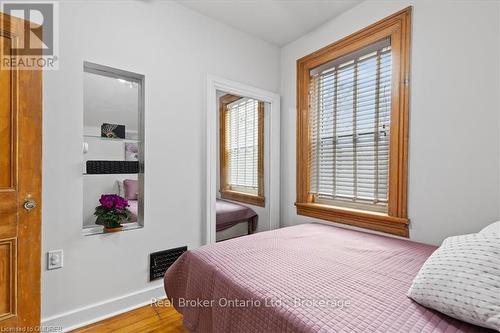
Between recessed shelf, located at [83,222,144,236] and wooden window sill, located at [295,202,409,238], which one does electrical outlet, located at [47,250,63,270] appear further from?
wooden window sill, located at [295,202,409,238]

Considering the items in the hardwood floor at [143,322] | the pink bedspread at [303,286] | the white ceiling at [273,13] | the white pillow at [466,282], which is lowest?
the hardwood floor at [143,322]

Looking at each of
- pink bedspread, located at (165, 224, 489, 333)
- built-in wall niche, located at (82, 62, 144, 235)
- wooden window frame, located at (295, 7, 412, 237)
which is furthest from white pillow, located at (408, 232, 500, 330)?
built-in wall niche, located at (82, 62, 144, 235)

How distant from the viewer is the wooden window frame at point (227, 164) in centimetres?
258

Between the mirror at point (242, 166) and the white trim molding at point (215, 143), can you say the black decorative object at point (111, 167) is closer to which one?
the white trim molding at point (215, 143)

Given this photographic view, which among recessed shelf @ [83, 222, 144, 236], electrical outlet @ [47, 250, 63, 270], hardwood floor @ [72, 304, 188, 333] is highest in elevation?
recessed shelf @ [83, 222, 144, 236]

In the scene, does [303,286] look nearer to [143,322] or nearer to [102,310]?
[143,322]

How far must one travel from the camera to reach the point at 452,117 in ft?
5.50

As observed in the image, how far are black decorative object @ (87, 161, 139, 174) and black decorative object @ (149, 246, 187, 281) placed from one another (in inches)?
28.8

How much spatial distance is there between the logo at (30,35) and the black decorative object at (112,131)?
484mm

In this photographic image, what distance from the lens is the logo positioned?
1.45 meters

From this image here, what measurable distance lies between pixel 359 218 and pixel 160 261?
5.74 ft

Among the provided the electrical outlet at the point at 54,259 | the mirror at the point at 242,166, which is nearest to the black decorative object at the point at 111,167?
the electrical outlet at the point at 54,259

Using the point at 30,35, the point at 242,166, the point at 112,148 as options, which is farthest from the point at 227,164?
the point at 30,35

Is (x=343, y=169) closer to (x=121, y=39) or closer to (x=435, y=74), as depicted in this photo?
(x=435, y=74)
